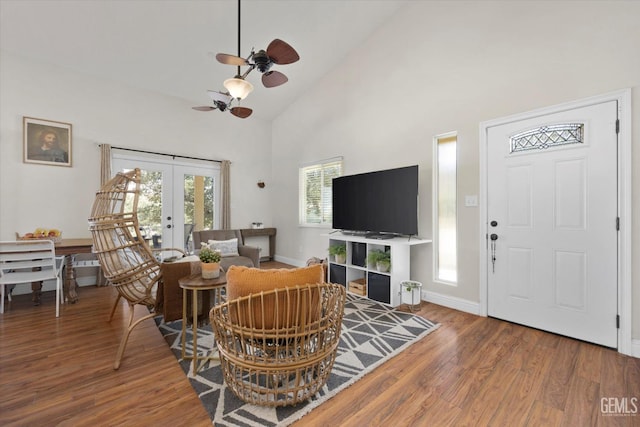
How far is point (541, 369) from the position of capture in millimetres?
2061

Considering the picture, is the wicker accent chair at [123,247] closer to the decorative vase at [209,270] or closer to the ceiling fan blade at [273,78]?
the decorative vase at [209,270]

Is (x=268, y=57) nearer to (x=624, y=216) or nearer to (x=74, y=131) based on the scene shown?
(x=624, y=216)

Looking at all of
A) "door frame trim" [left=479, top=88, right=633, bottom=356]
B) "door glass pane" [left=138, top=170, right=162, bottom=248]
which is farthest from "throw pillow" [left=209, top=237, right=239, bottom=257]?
"door frame trim" [left=479, top=88, right=633, bottom=356]

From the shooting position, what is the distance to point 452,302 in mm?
3365

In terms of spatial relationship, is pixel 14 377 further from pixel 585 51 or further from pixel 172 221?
pixel 585 51

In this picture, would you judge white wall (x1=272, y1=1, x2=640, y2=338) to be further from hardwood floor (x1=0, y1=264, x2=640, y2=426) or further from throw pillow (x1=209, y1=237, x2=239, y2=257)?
throw pillow (x1=209, y1=237, x2=239, y2=257)

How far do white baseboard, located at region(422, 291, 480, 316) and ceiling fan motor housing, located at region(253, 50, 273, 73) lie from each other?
3300 millimetres

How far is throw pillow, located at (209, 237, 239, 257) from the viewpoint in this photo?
177 inches

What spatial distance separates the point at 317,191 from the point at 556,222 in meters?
3.72

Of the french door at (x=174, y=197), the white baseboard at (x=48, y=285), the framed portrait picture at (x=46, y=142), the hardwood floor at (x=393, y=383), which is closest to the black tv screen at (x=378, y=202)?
the hardwood floor at (x=393, y=383)

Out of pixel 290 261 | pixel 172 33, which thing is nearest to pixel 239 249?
pixel 290 261

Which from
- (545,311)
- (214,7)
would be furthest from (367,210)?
(214,7)

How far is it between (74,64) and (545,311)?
6870 mm

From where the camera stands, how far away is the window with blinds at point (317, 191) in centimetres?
516
